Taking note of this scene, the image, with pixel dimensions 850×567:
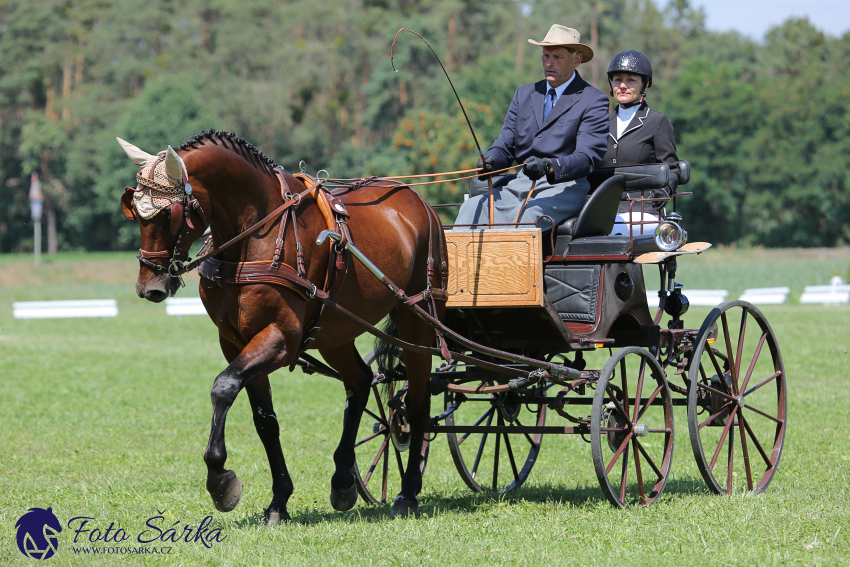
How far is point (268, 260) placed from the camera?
209 inches

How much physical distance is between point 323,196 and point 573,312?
1872 mm

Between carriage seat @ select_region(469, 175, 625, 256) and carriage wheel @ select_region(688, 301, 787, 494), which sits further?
carriage wheel @ select_region(688, 301, 787, 494)

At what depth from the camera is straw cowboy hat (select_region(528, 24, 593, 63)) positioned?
6789mm

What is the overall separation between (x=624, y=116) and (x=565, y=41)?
1186mm

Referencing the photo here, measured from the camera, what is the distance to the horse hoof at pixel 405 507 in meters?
6.31

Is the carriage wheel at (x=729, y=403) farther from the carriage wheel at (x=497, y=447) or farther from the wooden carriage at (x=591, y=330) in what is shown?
the carriage wheel at (x=497, y=447)

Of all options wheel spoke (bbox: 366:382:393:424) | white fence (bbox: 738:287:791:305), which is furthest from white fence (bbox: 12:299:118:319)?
wheel spoke (bbox: 366:382:393:424)

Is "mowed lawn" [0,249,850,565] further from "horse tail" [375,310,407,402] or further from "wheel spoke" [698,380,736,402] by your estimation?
"horse tail" [375,310,407,402]

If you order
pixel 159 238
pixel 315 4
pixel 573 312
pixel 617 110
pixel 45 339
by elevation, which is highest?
pixel 315 4

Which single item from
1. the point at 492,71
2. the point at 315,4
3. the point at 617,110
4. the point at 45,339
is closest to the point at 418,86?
the point at 492,71

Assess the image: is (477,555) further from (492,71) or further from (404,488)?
(492,71)

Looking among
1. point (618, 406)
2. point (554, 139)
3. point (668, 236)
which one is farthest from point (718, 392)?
point (554, 139)

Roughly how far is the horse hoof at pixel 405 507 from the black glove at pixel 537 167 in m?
2.19

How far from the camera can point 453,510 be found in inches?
259
